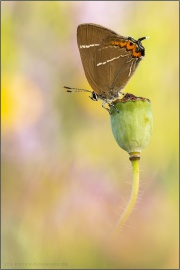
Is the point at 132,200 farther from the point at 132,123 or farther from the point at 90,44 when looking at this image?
the point at 90,44

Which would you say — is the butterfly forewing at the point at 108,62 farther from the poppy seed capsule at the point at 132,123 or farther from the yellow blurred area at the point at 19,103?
the yellow blurred area at the point at 19,103

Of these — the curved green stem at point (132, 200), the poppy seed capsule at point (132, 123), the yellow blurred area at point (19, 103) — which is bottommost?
the curved green stem at point (132, 200)

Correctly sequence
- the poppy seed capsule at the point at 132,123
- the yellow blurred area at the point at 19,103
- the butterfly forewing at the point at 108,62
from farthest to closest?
the yellow blurred area at the point at 19,103 → the butterfly forewing at the point at 108,62 → the poppy seed capsule at the point at 132,123

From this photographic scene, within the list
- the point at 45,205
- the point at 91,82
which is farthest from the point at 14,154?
the point at 91,82

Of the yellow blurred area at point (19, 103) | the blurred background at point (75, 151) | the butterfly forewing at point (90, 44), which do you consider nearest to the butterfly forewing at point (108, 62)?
the butterfly forewing at point (90, 44)

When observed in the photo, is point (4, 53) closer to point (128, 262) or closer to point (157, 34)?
point (157, 34)
